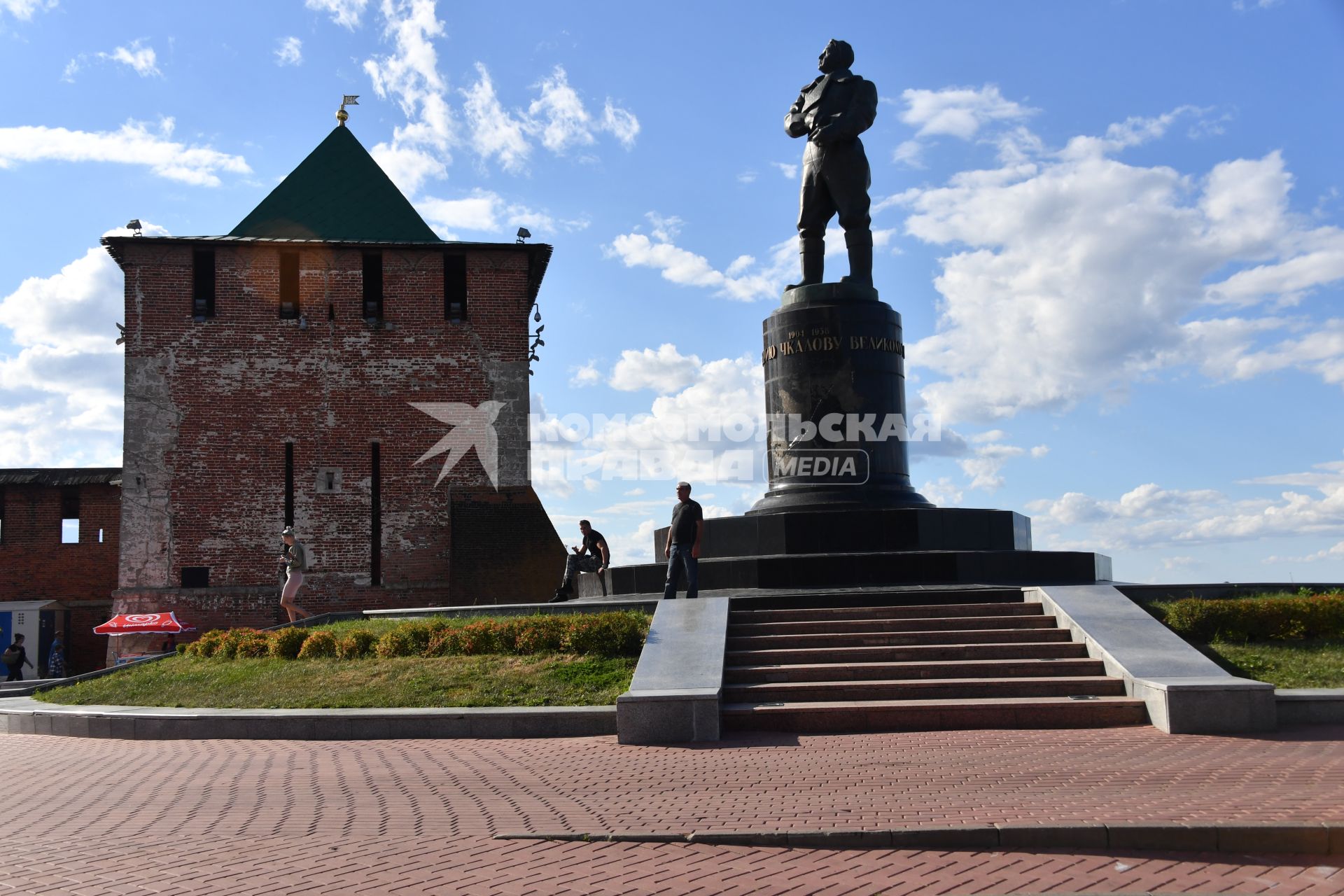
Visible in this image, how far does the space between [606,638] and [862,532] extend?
4116 mm

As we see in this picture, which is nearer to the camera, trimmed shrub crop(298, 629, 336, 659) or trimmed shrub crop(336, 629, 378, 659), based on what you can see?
trimmed shrub crop(336, 629, 378, 659)

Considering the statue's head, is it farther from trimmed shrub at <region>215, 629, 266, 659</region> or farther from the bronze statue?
trimmed shrub at <region>215, 629, 266, 659</region>

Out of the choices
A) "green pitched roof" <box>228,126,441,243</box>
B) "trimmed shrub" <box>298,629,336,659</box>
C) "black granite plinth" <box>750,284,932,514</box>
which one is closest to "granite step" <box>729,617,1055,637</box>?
"black granite plinth" <box>750,284,932,514</box>

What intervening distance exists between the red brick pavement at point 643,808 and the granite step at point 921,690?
2.42 ft

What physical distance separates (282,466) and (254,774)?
16.3 m

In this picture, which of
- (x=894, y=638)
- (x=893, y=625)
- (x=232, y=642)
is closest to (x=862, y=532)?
(x=893, y=625)

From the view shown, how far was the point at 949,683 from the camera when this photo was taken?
28.7ft

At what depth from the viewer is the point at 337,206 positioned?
982 inches

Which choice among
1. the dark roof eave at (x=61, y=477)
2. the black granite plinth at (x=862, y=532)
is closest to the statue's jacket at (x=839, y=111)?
the black granite plinth at (x=862, y=532)

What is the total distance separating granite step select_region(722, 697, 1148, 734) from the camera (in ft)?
26.7

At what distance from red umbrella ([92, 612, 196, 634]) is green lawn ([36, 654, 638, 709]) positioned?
918cm

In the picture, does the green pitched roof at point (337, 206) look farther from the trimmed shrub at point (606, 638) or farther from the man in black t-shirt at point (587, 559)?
the trimmed shrub at point (606, 638)

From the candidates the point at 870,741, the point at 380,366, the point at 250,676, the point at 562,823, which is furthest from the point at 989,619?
the point at 380,366

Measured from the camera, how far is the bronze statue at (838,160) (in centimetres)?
1487
